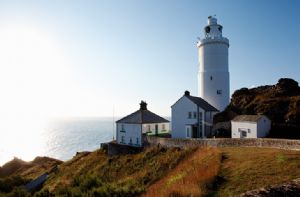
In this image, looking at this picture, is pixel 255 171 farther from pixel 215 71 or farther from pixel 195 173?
pixel 215 71

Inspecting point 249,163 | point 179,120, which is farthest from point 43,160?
point 249,163

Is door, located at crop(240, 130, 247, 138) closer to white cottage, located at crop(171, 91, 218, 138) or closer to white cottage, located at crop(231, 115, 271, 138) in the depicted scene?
white cottage, located at crop(231, 115, 271, 138)

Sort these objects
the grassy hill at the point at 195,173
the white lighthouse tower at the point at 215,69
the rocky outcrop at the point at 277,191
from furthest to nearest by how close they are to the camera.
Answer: the white lighthouse tower at the point at 215,69
the grassy hill at the point at 195,173
the rocky outcrop at the point at 277,191

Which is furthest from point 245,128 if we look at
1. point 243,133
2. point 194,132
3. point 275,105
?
point 194,132

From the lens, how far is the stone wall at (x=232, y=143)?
81.9ft

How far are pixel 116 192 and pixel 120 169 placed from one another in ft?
43.5

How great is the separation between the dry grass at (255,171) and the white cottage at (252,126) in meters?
11.4

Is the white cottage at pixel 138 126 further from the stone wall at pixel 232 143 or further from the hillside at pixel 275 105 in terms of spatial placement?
the hillside at pixel 275 105

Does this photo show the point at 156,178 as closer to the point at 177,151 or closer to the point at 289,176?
the point at 177,151

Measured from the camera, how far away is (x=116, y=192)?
19.3 meters

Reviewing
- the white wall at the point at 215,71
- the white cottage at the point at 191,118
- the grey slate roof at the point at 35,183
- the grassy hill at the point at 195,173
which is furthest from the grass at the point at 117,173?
the white wall at the point at 215,71

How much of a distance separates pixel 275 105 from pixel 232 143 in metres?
12.8

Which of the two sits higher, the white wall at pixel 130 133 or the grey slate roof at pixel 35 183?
the white wall at pixel 130 133

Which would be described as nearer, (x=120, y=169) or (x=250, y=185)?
(x=250, y=185)
